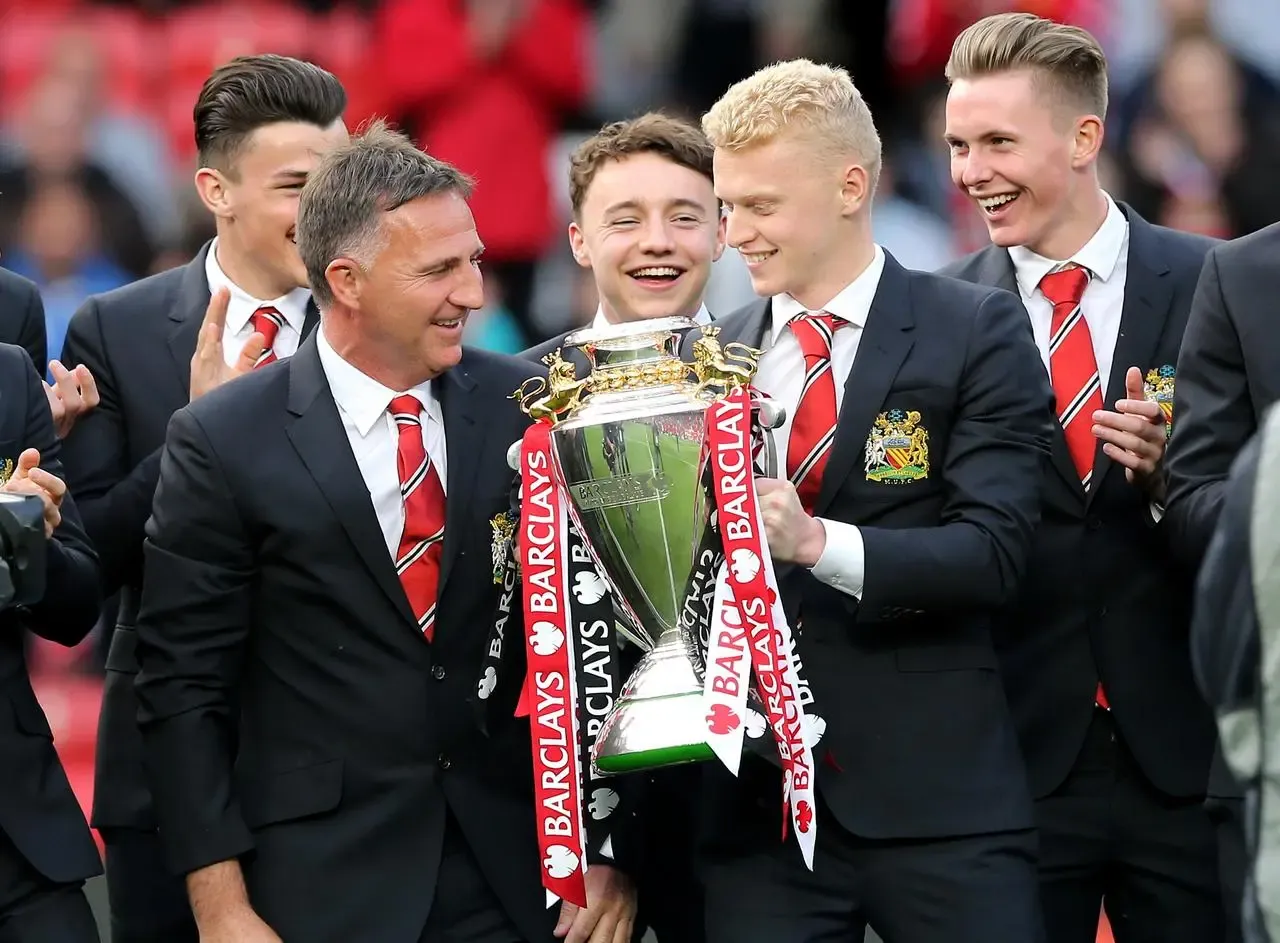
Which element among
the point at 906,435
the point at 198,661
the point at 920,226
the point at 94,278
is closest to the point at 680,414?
the point at 906,435

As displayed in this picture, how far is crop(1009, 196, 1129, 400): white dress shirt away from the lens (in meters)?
4.17

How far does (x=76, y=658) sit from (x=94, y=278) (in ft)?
4.67

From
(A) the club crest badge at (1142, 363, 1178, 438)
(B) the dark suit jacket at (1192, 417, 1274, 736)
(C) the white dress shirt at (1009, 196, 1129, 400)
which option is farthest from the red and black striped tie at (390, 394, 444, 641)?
(B) the dark suit jacket at (1192, 417, 1274, 736)

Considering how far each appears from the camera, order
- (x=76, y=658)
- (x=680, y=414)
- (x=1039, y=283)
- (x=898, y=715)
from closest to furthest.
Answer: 1. (x=680, y=414)
2. (x=898, y=715)
3. (x=1039, y=283)
4. (x=76, y=658)

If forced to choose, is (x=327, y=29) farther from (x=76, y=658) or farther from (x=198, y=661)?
(x=198, y=661)

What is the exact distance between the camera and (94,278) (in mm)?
7852

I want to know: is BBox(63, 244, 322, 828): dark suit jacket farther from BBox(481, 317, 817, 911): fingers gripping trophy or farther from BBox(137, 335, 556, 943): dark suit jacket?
BBox(481, 317, 817, 911): fingers gripping trophy

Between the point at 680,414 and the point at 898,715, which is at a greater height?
the point at 680,414

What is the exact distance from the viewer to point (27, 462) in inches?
139

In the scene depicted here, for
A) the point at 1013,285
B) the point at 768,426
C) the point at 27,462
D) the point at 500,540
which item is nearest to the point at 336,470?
the point at 500,540

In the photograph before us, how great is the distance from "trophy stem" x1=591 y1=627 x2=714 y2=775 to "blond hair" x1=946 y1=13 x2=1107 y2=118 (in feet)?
5.17

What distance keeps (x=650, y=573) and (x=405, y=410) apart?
61 cm

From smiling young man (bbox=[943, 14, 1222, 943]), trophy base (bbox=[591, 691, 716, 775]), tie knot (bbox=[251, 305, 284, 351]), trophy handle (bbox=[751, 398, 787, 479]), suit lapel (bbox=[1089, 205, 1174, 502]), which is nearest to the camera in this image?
trophy base (bbox=[591, 691, 716, 775])

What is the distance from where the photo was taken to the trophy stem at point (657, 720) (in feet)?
11.0
